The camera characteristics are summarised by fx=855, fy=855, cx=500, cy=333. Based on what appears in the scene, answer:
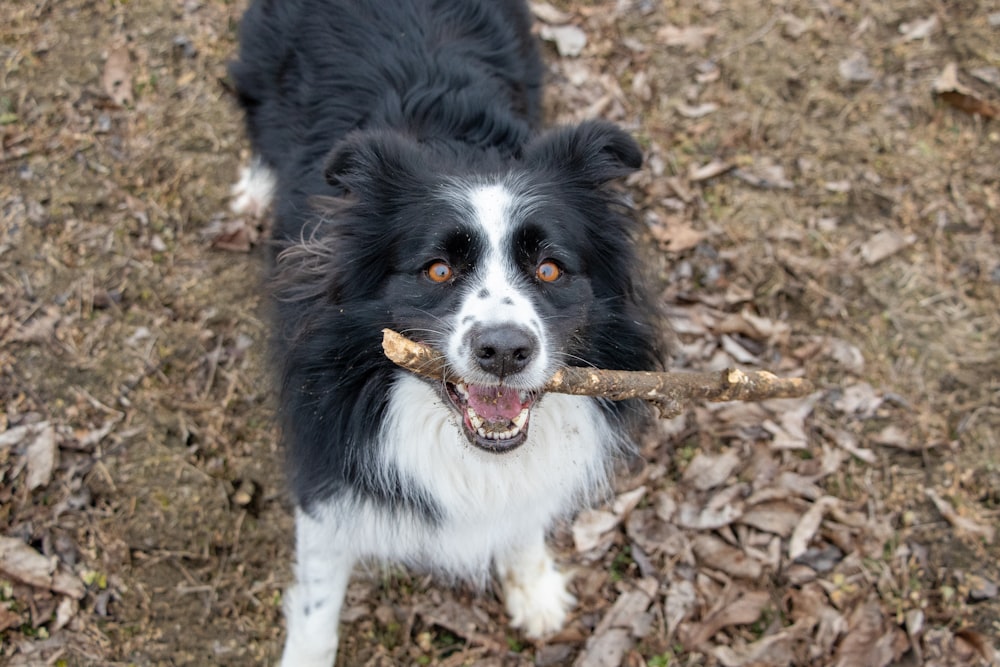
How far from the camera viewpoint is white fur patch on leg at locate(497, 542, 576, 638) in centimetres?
384

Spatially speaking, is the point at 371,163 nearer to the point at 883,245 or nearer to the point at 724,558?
the point at 724,558

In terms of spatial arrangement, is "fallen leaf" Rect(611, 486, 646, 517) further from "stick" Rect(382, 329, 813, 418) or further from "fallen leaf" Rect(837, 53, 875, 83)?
"fallen leaf" Rect(837, 53, 875, 83)

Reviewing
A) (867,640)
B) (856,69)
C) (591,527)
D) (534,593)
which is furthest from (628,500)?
(856,69)

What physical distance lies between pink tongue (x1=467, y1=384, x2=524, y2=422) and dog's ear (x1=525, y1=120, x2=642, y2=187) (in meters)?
0.86

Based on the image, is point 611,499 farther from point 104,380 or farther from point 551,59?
point 551,59

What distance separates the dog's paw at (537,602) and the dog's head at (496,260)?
4.15ft

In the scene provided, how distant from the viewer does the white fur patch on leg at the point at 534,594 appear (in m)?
3.84

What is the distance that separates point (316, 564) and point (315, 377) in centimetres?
84

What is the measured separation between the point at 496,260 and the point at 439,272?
0.20 meters

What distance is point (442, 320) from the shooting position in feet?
9.07

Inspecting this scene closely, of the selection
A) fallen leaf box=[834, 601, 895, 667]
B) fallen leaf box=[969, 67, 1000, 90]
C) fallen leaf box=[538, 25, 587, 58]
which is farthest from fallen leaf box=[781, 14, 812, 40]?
fallen leaf box=[834, 601, 895, 667]

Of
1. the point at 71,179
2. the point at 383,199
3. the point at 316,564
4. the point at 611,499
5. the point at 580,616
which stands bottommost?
the point at 580,616

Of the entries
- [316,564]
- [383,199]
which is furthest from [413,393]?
[316,564]

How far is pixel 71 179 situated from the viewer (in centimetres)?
500
